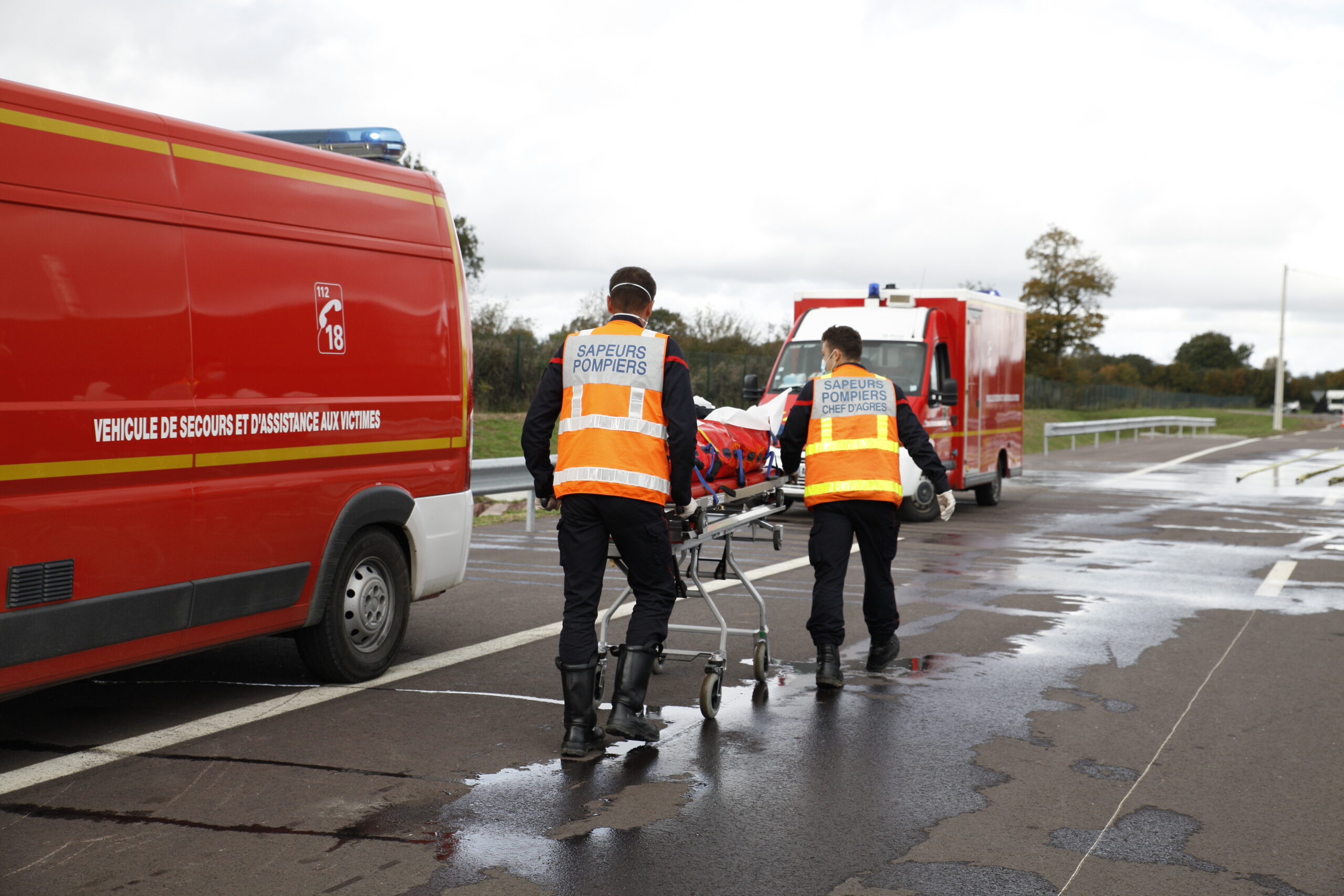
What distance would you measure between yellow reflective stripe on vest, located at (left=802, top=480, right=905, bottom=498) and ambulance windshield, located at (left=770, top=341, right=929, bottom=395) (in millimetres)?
8851

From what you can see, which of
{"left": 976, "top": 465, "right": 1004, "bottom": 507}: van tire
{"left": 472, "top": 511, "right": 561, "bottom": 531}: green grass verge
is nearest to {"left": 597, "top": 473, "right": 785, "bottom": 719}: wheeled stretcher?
{"left": 472, "top": 511, "right": 561, "bottom": 531}: green grass verge

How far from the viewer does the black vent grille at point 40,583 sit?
197 inches

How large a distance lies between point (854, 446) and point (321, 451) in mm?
2764

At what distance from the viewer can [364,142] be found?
A: 7.23m

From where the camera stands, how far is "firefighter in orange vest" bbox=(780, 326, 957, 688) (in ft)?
23.8

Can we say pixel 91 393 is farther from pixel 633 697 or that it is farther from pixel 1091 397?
pixel 1091 397

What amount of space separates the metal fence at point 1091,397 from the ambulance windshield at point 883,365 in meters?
26.6

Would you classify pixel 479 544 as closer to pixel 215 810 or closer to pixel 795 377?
pixel 795 377

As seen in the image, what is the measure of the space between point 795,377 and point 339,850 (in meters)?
12.6

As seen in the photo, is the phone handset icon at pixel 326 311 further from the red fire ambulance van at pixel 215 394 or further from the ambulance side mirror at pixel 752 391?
the ambulance side mirror at pixel 752 391

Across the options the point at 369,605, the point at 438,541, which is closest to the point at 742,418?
the point at 438,541

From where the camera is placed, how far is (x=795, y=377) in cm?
1659

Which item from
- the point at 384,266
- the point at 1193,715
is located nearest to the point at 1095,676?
the point at 1193,715

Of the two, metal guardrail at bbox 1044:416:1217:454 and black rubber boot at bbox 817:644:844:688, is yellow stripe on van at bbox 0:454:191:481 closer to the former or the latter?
black rubber boot at bbox 817:644:844:688
